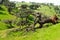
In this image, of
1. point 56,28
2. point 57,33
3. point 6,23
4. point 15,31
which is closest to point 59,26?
point 56,28

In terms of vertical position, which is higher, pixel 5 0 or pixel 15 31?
pixel 15 31

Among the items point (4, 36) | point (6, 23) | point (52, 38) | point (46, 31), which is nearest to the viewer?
point (52, 38)

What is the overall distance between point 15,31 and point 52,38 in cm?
760

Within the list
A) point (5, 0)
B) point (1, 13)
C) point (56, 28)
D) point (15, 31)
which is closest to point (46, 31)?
point (56, 28)

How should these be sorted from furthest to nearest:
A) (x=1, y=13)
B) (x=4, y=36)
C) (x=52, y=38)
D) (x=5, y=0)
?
(x=5, y=0) → (x=1, y=13) → (x=4, y=36) → (x=52, y=38)

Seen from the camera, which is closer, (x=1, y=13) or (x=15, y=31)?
(x=15, y=31)

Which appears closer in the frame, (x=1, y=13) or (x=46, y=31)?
(x=46, y=31)

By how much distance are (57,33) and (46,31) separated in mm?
1888

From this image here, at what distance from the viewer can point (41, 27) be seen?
2786cm

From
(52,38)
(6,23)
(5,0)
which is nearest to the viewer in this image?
(52,38)

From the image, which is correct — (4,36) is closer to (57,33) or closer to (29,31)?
(29,31)

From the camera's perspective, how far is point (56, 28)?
24.9 metres

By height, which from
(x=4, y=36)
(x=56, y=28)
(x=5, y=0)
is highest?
(x=56, y=28)

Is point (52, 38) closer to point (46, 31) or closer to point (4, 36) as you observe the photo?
point (46, 31)
